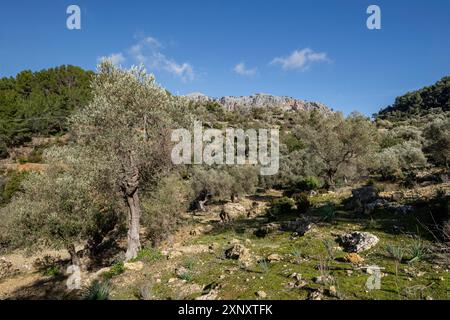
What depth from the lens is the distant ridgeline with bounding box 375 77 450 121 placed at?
97.9m

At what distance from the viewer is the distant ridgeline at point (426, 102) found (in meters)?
97.9

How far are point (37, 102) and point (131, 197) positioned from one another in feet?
249

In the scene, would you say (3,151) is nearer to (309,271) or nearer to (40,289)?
(40,289)

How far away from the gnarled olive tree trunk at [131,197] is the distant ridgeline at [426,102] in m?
101

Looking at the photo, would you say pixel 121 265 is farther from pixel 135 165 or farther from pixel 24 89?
pixel 24 89

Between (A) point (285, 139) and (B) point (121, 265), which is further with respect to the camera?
(A) point (285, 139)

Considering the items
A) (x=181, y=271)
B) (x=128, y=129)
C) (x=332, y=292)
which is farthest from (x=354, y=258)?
(x=128, y=129)

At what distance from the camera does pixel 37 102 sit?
7588 centimetres

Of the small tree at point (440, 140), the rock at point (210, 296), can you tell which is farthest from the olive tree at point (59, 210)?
the small tree at point (440, 140)

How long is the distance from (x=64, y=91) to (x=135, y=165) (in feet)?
267

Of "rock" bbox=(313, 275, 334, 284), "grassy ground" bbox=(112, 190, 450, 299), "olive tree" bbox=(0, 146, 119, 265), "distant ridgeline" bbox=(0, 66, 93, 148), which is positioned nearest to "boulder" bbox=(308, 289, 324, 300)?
"grassy ground" bbox=(112, 190, 450, 299)
